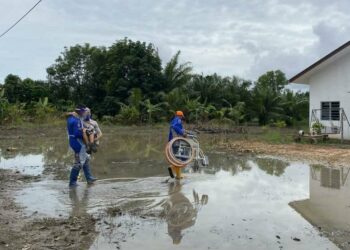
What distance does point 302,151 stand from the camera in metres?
19.1

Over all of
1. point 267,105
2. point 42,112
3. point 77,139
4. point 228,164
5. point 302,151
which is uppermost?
point 267,105

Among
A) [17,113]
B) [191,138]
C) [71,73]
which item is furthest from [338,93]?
[71,73]

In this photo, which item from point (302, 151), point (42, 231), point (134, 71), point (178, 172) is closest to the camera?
point (42, 231)

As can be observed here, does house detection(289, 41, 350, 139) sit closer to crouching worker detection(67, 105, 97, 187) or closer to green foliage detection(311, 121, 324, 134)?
green foliage detection(311, 121, 324, 134)

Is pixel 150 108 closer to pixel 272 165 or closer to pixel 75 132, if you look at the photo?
pixel 272 165

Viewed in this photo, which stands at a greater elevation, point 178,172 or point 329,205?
point 178,172

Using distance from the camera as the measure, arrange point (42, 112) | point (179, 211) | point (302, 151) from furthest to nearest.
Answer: point (42, 112) < point (302, 151) < point (179, 211)

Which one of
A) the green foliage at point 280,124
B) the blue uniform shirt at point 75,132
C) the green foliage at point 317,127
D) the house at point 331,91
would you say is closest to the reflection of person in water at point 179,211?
the blue uniform shirt at point 75,132

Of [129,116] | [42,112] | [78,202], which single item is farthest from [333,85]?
[42,112]

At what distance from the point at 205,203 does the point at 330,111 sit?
740 inches

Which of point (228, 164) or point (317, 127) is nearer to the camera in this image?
point (228, 164)

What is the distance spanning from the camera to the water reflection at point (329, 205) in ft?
24.2

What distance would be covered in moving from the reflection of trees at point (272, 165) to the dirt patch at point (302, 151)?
3.50 feet

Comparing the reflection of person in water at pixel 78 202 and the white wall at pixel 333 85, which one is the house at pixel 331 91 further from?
the reflection of person in water at pixel 78 202
